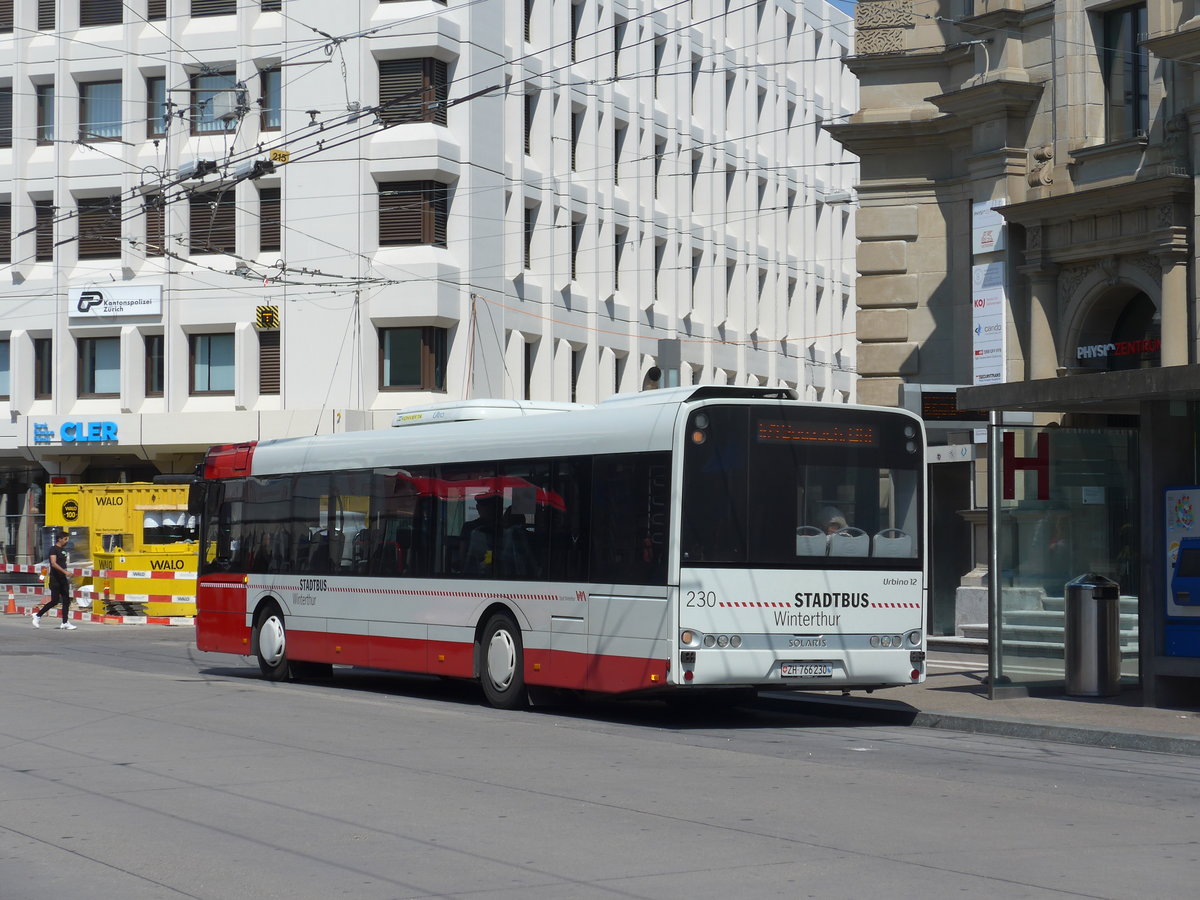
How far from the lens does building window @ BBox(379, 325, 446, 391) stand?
4397 cm

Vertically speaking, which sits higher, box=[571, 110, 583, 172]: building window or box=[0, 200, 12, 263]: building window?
box=[571, 110, 583, 172]: building window

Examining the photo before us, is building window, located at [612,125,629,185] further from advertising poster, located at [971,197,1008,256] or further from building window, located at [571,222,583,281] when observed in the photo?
advertising poster, located at [971,197,1008,256]

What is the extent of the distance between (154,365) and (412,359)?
27.5 feet

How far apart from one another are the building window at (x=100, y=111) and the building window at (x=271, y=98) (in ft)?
15.3

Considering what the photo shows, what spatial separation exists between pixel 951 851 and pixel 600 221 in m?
42.9

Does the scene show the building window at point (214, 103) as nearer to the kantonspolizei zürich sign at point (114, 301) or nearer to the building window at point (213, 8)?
the building window at point (213, 8)

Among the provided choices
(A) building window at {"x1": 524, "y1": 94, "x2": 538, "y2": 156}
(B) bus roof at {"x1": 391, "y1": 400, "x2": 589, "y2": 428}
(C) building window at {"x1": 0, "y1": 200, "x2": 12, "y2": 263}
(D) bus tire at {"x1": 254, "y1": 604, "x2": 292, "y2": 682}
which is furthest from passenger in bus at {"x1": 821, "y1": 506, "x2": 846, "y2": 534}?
(C) building window at {"x1": 0, "y1": 200, "x2": 12, "y2": 263}

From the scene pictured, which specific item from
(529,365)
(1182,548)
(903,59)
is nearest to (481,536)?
(1182,548)

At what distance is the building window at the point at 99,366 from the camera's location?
159ft

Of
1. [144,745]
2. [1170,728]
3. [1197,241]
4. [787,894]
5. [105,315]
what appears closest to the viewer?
[787,894]

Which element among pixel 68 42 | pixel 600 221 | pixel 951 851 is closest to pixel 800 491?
pixel 951 851

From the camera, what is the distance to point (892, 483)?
15641 mm

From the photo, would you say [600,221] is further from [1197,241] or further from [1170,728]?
[1170,728]

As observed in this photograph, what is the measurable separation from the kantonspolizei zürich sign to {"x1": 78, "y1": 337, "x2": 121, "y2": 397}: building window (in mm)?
856
